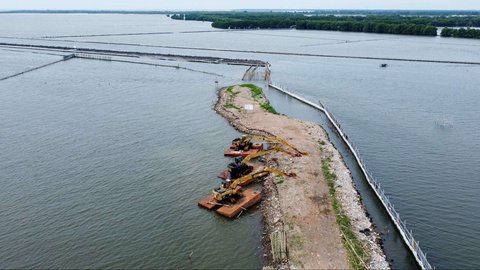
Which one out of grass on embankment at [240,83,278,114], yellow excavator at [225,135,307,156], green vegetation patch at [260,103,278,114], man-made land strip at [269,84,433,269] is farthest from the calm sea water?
green vegetation patch at [260,103,278,114]

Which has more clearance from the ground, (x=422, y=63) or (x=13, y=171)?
(x=422, y=63)

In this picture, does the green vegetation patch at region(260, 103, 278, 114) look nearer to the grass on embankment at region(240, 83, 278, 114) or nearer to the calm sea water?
the grass on embankment at region(240, 83, 278, 114)

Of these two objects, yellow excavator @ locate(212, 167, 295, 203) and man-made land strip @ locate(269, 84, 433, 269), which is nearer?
man-made land strip @ locate(269, 84, 433, 269)

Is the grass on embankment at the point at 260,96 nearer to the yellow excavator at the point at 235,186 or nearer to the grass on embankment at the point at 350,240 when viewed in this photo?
the yellow excavator at the point at 235,186

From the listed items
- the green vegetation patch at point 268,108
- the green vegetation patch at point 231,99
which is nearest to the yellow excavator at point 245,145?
the green vegetation patch at point 268,108

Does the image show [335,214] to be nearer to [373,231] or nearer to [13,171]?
[373,231]

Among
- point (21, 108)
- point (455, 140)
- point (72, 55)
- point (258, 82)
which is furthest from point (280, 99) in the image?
point (72, 55)
